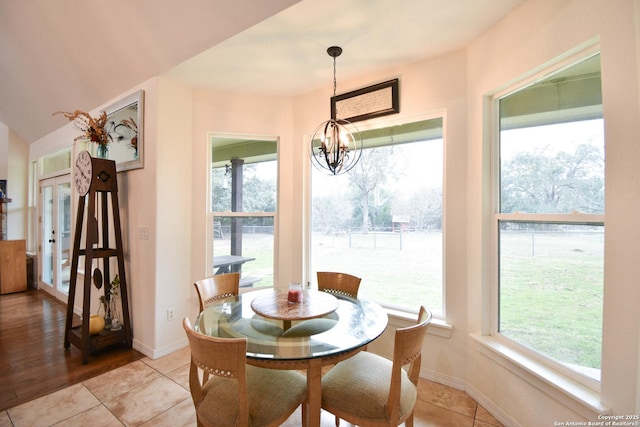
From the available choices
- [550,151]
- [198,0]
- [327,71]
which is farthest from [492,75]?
[198,0]

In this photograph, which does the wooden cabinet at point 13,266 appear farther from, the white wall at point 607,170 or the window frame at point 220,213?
the white wall at point 607,170

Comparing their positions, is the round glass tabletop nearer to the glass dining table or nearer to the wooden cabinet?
the glass dining table

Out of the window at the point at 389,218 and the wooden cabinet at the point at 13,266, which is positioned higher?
the window at the point at 389,218

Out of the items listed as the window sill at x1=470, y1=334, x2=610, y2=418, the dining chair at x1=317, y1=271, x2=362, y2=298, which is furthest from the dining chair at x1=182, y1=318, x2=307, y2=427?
the window sill at x1=470, y1=334, x2=610, y2=418

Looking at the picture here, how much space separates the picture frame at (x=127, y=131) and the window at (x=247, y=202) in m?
0.72

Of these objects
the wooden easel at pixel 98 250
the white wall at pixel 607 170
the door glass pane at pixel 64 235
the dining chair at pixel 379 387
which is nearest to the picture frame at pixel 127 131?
the wooden easel at pixel 98 250

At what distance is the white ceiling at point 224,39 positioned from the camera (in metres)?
1.86

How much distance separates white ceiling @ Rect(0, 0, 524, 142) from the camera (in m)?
1.86

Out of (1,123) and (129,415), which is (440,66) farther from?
(1,123)

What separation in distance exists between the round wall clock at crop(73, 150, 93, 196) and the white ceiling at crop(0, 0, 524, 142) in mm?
832

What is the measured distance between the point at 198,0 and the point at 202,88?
3.48 ft

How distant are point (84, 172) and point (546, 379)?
395 centimetres

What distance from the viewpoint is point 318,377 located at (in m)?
1.36

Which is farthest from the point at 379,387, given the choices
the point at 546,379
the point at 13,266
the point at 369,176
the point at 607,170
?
the point at 13,266
